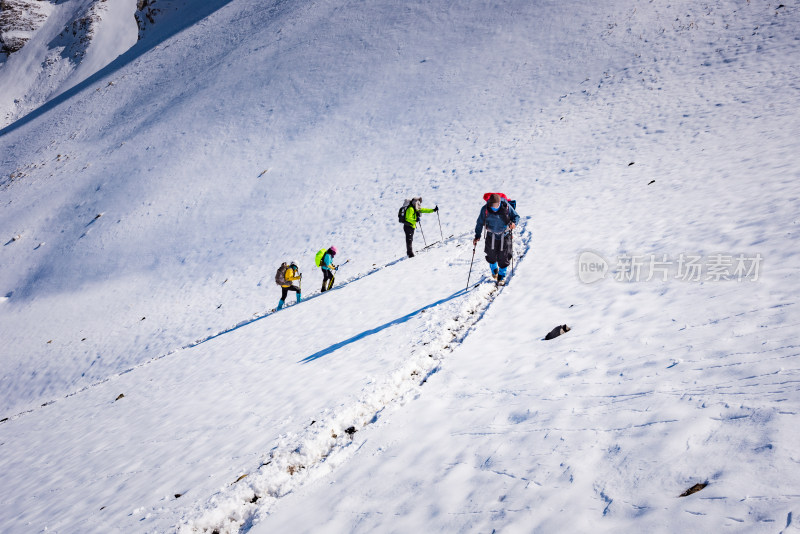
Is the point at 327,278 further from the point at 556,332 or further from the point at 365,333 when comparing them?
the point at 556,332

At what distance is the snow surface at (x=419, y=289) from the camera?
3.45 meters

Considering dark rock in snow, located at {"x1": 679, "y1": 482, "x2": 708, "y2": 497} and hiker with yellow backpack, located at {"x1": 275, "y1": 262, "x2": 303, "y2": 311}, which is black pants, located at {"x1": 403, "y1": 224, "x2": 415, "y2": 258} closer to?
hiker with yellow backpack, located at {"x1": 275, "y1": 262, "x2": 303, "y2": 311}

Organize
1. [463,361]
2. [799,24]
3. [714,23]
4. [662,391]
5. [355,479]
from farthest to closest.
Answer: [714,23] < [799,24] < [463,361] < [355,479] < [662,391]

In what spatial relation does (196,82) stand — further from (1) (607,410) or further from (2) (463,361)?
(1) (607,410)

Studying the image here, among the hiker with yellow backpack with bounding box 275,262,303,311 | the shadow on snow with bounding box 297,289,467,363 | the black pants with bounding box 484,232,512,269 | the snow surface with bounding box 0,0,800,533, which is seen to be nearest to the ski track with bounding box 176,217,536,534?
the snow surface with bounding box 0,0,800,533

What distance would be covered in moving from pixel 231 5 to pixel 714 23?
4676 centimetres

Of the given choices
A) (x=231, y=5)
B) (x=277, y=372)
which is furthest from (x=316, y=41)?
(x=277, y=372)

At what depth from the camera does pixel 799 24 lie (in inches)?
736

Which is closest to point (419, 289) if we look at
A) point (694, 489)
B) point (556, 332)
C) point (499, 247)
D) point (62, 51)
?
point (499, 247)

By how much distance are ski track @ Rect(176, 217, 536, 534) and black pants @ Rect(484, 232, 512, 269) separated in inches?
96.0

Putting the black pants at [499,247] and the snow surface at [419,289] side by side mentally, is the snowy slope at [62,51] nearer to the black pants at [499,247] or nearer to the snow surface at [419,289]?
the snow surface at [419,289]

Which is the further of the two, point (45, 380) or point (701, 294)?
point (45, 380)

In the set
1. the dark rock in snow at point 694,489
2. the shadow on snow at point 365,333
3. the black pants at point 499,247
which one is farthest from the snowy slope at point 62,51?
the dark rock in snow at point 694,489

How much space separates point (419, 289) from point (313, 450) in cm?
631
